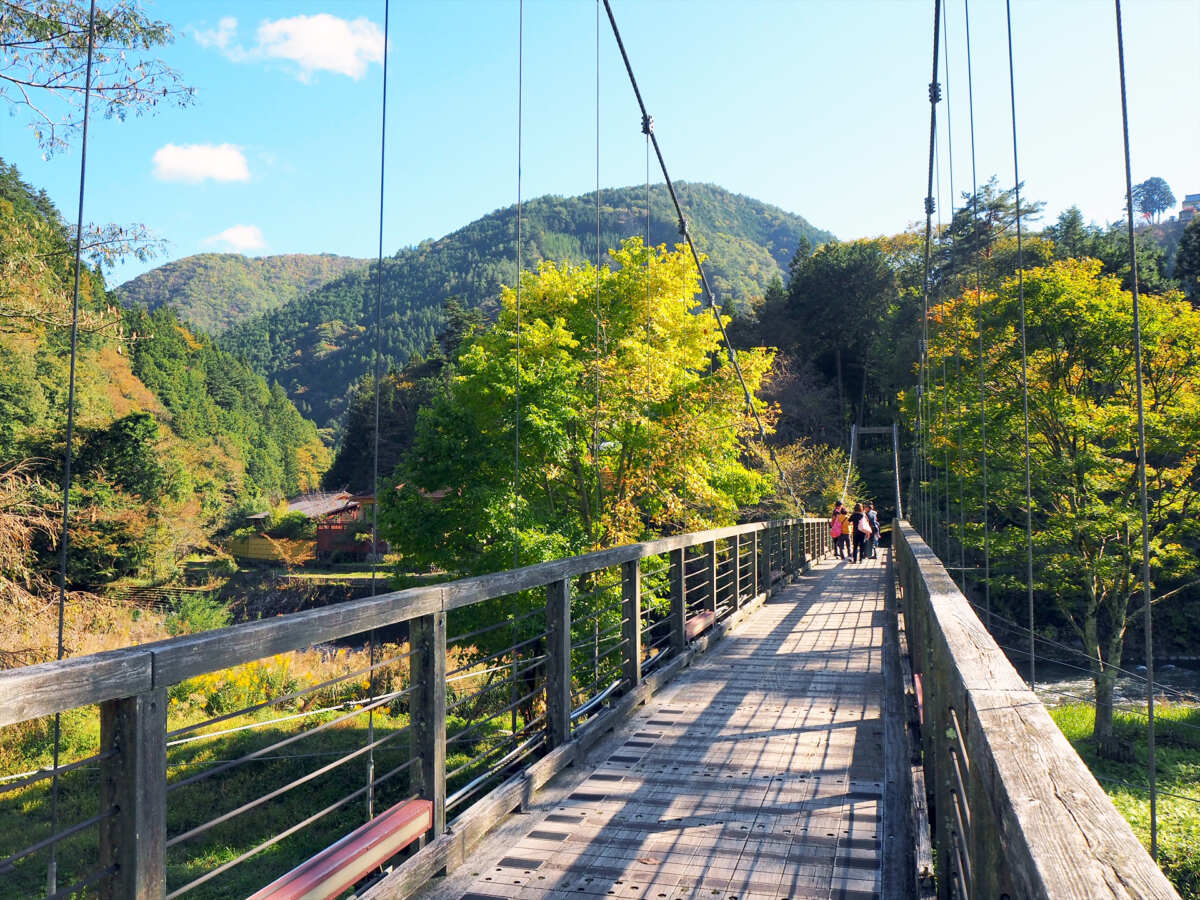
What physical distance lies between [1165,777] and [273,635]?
2011 cm

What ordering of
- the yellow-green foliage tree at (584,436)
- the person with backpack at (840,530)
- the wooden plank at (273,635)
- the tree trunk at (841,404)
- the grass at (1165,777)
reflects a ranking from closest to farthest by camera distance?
the wooden plank at (273,635), the grass at (1165,777), the yellow-green foliage tree at (584,436), the person with backpack at (840,530), the tree trunk at (841,404)

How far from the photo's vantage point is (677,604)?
6.25 meters

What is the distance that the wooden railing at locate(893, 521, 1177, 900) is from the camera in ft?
2.94

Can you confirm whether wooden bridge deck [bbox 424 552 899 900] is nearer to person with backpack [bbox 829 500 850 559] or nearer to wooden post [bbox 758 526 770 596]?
wooden post [bbox 758 526 770 596]

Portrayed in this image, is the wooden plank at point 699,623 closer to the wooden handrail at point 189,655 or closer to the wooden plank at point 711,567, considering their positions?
the wooden plank at point 711,567

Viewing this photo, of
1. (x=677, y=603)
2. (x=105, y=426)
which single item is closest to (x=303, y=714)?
(x=677, y=603)

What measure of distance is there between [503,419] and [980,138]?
28.8 ft

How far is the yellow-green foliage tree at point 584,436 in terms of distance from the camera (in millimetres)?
15352

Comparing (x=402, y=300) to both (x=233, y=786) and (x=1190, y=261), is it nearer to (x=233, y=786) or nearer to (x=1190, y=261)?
(x=1190, y=261)

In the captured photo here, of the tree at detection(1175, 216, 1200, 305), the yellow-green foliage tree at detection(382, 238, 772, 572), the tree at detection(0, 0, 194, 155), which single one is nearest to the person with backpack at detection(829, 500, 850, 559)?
the yellow-green foliage tree at detection(382, 238, 772, 572)

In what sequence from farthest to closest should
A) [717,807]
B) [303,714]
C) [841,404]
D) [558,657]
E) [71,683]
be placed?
[841,404], [558,657], [717,807], [303,714], [71,683]

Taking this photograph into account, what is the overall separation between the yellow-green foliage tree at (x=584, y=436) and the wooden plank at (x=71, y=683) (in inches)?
487

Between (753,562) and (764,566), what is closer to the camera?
(753,562)

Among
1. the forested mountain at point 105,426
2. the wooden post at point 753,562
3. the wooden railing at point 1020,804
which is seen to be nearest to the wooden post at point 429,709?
the wooden railing at point 1020,804
